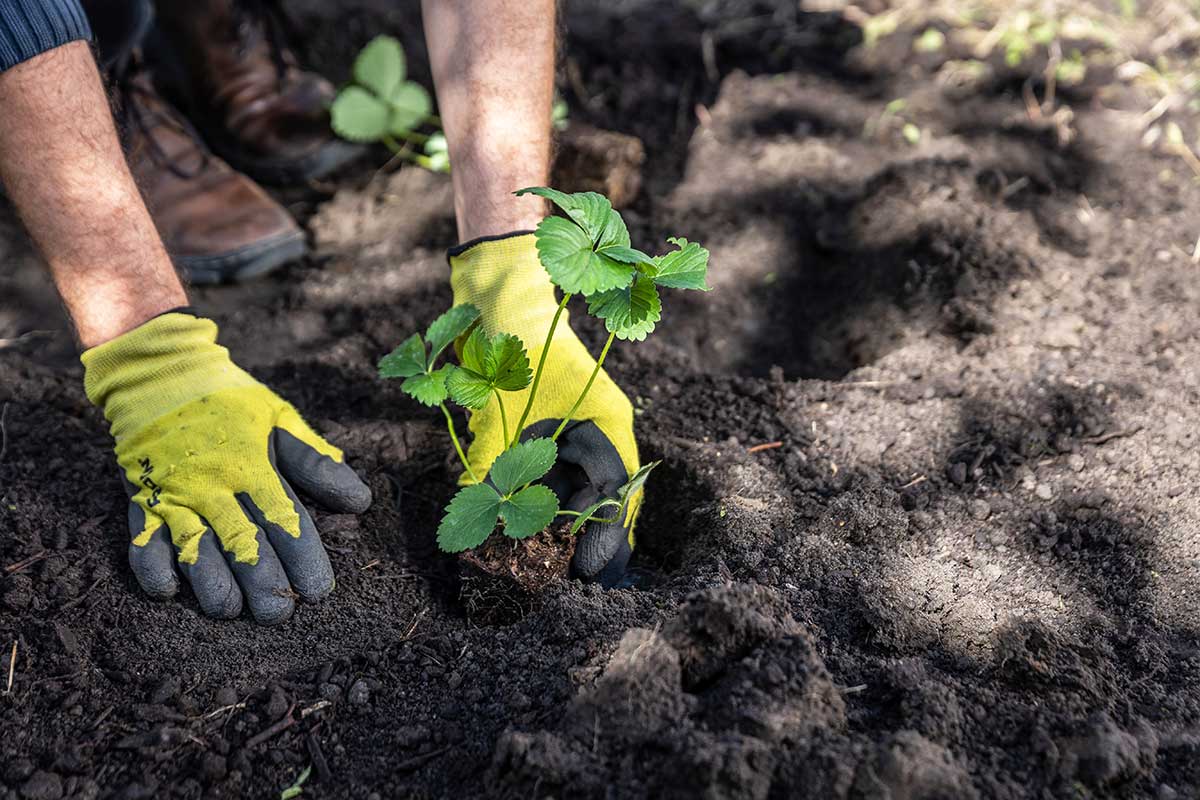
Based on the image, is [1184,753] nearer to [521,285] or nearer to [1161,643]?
[1161,643]

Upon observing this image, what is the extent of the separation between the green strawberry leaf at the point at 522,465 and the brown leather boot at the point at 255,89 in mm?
1983

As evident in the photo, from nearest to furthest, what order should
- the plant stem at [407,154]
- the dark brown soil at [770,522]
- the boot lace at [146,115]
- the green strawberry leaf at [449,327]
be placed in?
the dark brown soil at [770,522] < the green strawberry leaf at [449,327] < the boot lace at [146,115] < the plant stem at [407,154]

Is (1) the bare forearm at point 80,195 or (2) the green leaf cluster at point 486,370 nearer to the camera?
(2) the green leaf cluster at point 486,370

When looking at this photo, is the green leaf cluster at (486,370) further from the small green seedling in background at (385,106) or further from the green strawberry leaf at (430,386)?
the small green seedling in background at (385,106)

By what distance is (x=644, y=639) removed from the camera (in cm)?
134

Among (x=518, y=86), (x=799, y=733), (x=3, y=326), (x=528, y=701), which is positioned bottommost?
(x=3, y=326)

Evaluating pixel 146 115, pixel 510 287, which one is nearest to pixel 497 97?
pixel 510 287

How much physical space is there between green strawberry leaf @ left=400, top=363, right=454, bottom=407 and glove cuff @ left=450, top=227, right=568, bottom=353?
314mm

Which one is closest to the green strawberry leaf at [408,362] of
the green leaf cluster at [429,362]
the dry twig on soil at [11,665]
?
the green leaf cluster at [429,362]

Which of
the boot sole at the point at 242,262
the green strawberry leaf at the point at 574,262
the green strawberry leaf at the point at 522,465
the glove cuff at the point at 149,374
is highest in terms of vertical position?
the green strawberry leaf at the point at 574,262

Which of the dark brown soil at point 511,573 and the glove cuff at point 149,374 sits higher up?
the glove cuff at point 149,374

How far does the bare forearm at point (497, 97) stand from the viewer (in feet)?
6.38

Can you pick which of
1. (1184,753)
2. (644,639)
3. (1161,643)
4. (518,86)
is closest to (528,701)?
(644,639)

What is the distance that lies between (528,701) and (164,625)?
27.7 inches
